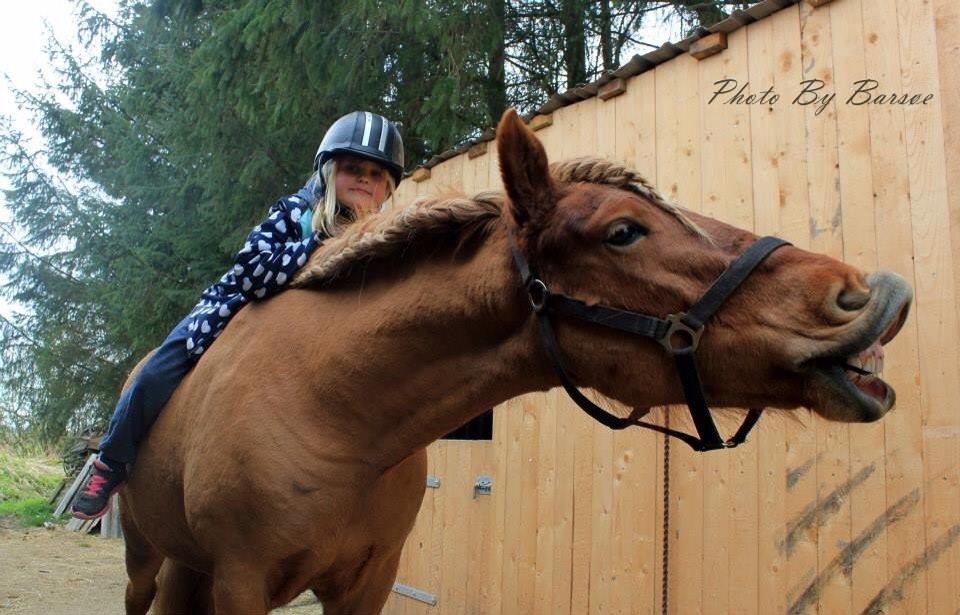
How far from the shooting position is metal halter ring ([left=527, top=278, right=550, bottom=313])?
6.34ft

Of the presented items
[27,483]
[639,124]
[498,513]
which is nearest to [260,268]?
[639,124]

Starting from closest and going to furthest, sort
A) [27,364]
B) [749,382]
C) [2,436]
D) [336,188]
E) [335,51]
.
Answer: [749,382] < [336,188] < [335,51] < [27,364] < [2,436]

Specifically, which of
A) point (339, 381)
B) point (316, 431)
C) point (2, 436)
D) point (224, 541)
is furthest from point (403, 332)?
point (2, 436)

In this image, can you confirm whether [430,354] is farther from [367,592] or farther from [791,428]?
[791,428]

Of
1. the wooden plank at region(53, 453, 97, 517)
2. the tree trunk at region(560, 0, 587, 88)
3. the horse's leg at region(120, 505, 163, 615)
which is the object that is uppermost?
the tree trunk at region(560, 0, 587, 88)

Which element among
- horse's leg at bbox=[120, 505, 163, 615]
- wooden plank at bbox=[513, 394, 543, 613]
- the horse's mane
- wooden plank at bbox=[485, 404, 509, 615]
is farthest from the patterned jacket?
wooden plank at bbox=[485, 404, 509, 615]

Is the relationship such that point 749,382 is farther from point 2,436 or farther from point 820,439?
point 2,436

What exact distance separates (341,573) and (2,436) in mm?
20050

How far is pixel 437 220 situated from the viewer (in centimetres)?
222

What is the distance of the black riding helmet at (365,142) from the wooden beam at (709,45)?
184 cm

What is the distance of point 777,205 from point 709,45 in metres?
1.01

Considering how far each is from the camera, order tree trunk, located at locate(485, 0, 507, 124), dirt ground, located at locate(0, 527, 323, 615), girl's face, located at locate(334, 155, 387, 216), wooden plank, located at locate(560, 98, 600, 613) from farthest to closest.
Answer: tree trunk, located at locate(485, 0, 507, 124) < dirt ground, located at locate(0, 527, 323, 615) < wooden plank, located at locate(560, 98, 600, 613) < girl's face, located at locate(334, 155, 387, 216)

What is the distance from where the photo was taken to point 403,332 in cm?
222

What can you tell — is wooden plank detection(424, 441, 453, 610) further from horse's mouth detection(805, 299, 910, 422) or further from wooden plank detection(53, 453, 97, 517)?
wooden plank detection(53, 453, 97, 517)
